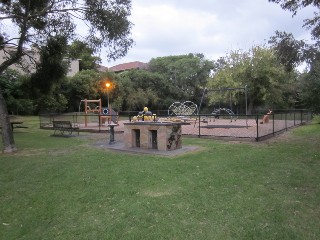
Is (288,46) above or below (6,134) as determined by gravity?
above

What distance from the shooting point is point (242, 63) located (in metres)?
34.1

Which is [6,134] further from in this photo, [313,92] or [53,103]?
[53,103]

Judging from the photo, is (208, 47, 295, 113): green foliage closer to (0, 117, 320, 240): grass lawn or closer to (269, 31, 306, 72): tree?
(269, 31, 306, 72): tree

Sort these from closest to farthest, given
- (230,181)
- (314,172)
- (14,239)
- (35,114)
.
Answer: (14,239) → (230,181) → (314,172) → (35,114)

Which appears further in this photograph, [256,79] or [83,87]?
[83,87]

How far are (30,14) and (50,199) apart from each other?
870cm

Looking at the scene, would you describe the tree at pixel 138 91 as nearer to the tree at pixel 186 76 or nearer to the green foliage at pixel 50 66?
the tree at pixel 186 76

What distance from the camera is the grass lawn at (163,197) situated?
423 centimetres

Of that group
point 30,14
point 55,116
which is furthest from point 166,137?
Answer: point 55,116

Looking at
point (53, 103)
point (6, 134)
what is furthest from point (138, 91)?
point (6, 134)

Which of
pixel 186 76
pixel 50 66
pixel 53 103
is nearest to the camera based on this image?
pixel 50 66

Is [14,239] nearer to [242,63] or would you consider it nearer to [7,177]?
[7,177]

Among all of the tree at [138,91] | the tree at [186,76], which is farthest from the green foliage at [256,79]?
the tree at [186,76]

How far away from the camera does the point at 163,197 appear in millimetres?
5434
